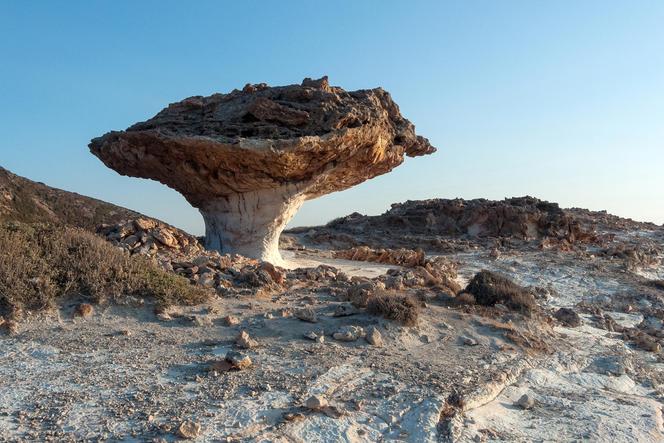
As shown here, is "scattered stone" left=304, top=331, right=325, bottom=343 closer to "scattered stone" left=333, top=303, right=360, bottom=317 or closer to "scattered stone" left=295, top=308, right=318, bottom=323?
"scattered stone" left=295, top=308, right=318, bottom=323

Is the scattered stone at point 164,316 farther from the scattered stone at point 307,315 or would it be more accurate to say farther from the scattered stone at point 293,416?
the scattered stone at point 293,416

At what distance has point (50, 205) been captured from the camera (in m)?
25.8

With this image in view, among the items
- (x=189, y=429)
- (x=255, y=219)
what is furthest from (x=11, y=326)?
(x=255, y=219)

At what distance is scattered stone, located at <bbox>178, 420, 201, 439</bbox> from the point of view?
364 centimetres

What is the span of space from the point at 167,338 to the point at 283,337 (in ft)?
3.83

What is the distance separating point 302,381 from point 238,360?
61cm

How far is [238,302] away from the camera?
7004 millimetres

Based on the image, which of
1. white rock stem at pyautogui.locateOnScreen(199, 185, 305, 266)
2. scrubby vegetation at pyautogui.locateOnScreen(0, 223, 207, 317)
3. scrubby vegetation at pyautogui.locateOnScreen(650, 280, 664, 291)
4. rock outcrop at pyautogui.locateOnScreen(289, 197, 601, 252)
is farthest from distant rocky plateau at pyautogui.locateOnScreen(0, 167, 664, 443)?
rock outcrop at pyautogui.locateOnScreen(289, 197, 601, 252)

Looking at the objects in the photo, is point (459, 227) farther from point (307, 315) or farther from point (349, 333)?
point (349, 333)

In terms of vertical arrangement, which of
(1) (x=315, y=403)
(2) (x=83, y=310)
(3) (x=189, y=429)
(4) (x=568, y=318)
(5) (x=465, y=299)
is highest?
(5) (x=465, y=299)

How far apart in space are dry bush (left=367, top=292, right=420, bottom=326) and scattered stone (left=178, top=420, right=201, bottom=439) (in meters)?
3.11

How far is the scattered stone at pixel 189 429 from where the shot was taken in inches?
143

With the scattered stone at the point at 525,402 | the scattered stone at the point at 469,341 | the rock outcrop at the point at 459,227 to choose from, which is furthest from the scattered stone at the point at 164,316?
the rock outcrop at the point at 459,227

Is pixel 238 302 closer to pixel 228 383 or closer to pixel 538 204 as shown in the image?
pixel 228 383
